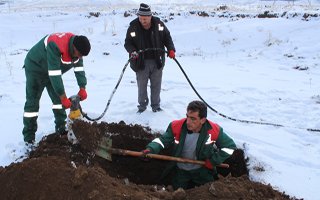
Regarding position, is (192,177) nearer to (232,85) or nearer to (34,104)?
(34,104)

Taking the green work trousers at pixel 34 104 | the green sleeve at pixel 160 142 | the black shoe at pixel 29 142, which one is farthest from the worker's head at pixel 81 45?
the black shoe at pixel 29 142

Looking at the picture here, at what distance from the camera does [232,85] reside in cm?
856

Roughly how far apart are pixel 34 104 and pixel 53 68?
88 centimetres

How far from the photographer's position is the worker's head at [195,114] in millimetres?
4430

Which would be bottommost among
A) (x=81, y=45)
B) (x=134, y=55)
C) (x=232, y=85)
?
(x=232, y=85)

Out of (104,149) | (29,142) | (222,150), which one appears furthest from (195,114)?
(29,142)

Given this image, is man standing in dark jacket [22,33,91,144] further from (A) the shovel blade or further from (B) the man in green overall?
(B) the man in green overall

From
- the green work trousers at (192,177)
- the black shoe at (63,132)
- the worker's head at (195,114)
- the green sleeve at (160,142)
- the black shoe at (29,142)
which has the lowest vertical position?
the green work trousers at (192,177)

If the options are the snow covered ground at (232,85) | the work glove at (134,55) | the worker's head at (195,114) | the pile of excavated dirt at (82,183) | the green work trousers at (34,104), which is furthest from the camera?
the work glove at (134,55)

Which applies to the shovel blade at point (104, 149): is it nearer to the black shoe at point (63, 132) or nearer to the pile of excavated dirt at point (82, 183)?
the pile of excavated dirt at point (82, 183)

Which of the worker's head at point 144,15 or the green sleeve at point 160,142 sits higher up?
the worker's head at point 144,15

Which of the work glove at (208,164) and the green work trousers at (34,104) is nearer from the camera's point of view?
the work glove at (208,164)

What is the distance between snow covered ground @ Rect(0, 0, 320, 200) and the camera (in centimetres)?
545

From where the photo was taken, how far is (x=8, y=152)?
17.6 ft
